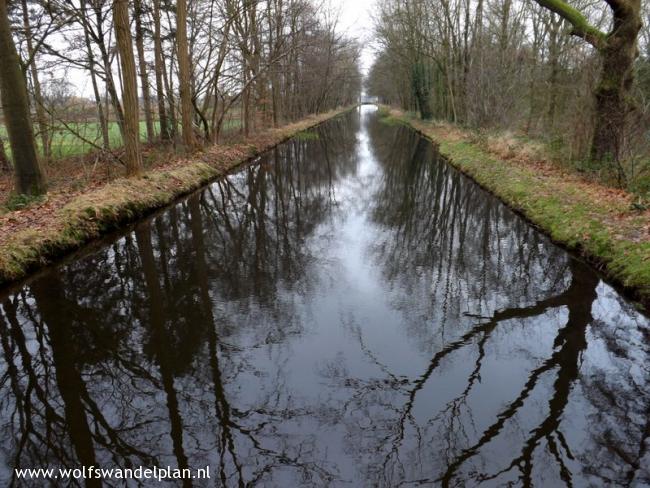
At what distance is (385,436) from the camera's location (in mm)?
3773

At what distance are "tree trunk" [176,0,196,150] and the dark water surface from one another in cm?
969

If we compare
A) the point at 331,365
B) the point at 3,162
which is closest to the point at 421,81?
the point at 3,162

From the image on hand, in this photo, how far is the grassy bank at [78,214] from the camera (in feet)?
23.8

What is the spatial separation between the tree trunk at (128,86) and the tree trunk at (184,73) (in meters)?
5.25

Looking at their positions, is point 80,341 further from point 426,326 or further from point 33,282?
point 426,326

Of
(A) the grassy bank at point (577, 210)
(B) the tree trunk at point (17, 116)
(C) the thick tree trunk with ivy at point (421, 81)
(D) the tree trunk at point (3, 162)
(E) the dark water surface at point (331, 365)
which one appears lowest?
(E) the dark water surface at point (331, 365)

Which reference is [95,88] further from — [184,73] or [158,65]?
[184,73]

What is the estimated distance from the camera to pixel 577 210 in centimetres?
930

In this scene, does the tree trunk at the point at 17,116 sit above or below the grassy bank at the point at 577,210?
above

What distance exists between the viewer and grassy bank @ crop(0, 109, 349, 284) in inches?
286

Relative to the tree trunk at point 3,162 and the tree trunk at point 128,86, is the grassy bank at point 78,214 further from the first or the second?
the tree trunk at point 3,162

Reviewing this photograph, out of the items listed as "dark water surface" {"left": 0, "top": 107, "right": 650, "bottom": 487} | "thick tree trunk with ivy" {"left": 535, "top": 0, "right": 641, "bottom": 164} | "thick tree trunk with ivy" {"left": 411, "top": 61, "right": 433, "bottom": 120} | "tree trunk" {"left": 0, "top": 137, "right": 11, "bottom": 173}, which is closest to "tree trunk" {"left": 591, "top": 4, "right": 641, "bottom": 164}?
"thick tree trunk with ivy" {"left": 535, "top": 0, "right": 641, "bottom": 164}

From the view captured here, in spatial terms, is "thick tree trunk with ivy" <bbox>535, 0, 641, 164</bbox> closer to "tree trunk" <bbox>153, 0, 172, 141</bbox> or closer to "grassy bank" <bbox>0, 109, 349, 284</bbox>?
"grassy bank" <bbox>0, 109, 349, 284</bbox>

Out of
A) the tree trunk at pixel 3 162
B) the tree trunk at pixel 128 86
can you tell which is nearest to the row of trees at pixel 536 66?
the tree trunk at pixel 128 86
